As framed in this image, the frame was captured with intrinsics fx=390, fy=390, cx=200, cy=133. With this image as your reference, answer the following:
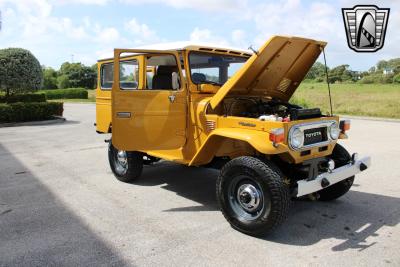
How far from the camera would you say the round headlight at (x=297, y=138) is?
4.28 m

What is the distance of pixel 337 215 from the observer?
489 cm

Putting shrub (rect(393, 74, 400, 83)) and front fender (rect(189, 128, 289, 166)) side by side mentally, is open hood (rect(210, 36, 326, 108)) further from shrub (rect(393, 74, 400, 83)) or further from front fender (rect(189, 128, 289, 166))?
shrub (rect(393, 74, 400, 83))

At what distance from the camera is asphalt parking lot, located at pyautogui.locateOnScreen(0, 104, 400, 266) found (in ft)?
12.3

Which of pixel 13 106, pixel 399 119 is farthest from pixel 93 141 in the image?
pixel 399 119

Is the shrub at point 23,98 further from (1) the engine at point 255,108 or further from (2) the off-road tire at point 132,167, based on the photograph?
(1) the engine at point 255,108

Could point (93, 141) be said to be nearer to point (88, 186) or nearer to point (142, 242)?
point (88, 186)

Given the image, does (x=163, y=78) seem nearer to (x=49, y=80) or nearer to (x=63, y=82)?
(x=63, y=82)

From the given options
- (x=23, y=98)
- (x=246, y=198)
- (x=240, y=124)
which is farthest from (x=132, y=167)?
(x=23, y=98)

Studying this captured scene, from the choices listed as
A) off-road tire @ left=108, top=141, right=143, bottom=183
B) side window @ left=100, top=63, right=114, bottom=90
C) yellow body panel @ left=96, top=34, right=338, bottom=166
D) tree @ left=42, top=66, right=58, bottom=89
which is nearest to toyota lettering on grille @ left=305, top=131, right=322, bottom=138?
yellow body panel @ left=96, top=34, right=338, bottom=166

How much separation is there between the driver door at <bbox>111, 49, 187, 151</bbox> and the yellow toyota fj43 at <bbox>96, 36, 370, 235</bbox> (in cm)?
1

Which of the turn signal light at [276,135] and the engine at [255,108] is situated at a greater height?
the engine at [255,108]

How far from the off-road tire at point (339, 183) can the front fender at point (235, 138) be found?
1.31m

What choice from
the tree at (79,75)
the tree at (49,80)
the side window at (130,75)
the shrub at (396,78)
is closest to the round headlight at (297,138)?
the side window at (130,75)

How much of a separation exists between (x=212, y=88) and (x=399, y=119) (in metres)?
13.6
